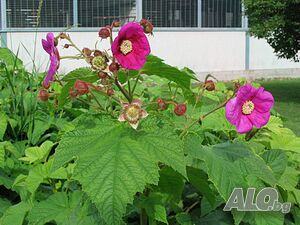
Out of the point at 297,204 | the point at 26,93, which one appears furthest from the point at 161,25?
the point at 297,204

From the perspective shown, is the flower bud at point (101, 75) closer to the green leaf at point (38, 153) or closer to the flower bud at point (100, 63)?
the flower bud at point (100, 63)

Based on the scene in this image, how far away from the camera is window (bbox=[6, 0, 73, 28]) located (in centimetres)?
1536

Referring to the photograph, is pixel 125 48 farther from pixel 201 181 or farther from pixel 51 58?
pixel 201 181

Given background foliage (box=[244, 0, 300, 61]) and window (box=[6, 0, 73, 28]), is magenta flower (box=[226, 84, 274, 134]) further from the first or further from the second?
window (box=[6, 0, 73, 28])

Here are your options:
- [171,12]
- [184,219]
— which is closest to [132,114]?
[184,219]

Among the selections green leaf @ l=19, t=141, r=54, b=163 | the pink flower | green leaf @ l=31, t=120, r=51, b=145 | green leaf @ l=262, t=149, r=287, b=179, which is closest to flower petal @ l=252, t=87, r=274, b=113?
green leaf @ l=262, t=149, r=287, b=179

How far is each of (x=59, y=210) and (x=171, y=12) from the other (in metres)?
15.8

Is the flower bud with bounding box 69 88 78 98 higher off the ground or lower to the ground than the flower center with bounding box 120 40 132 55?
lower

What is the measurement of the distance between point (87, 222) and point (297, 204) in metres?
0.69

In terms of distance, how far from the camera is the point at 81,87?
158 centimetres

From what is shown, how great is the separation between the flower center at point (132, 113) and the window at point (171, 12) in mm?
15558

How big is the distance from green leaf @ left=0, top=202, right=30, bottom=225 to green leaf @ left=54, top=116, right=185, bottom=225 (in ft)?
1.85

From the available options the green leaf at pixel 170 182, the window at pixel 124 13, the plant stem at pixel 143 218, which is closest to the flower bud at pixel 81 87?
the green leaf at pixel 170 182

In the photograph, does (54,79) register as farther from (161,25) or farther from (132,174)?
(161,25)
